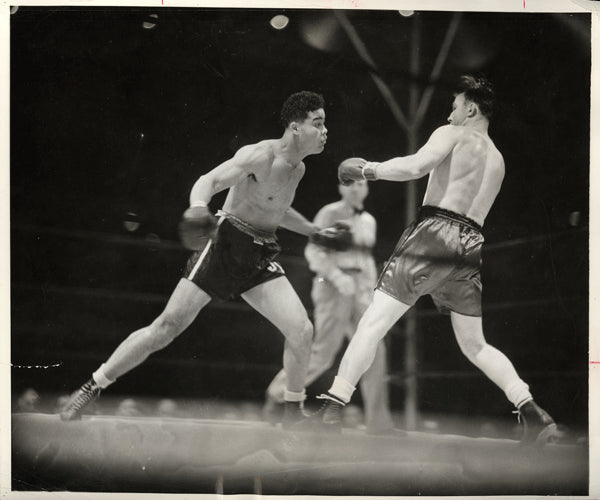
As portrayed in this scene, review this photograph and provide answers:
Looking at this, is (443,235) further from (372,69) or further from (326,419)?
(326,419)

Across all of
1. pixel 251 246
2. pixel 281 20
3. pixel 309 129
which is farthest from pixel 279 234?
pixel 281 20

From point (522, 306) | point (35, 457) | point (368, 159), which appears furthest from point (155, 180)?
point (522, 306)

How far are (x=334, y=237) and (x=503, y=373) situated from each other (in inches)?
40.6

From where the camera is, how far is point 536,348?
3369 mm

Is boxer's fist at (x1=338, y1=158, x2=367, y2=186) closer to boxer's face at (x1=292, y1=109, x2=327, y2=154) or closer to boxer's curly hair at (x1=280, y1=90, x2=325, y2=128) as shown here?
boxer's face at (x1=292, y1=109, x2=327, y2=154)

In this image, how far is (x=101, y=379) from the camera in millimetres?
3334

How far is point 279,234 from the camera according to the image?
10.9 feet

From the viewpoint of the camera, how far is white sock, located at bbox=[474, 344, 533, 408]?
3.33 metres

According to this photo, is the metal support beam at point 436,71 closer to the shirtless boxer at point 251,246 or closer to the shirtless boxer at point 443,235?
the shirtless boxer at point 443,235

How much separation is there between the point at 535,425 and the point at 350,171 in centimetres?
150

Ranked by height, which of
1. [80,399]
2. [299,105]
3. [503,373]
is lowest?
[80,399]

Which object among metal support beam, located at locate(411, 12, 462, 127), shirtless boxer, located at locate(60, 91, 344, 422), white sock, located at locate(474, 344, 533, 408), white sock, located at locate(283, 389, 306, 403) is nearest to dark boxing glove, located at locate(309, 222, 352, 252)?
shirtless boxer, located at locate(60, 91, 344, 422)

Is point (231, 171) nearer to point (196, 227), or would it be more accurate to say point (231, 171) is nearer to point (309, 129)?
point (196, 227)

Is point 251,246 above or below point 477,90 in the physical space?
below
